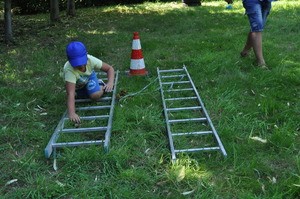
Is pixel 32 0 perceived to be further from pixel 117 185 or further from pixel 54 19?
pixel 117 185

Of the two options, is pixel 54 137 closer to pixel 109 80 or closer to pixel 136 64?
pixel 109 80

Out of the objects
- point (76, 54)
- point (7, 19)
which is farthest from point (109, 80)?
point (7, 19)

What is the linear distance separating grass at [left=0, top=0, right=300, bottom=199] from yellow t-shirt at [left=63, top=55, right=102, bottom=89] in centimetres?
40

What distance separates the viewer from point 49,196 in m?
2.30

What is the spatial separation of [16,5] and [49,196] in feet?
44.5

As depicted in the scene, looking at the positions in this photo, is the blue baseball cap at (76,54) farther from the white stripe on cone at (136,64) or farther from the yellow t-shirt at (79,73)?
the white stripe on cone at (136,64)

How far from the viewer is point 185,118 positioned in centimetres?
349

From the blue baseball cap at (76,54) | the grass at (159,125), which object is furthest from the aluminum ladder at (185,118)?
the blue baseball cap at (76,54)

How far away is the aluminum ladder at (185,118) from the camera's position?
115 inches

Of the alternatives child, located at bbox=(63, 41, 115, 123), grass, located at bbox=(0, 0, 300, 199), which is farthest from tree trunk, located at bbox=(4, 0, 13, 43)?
child, located at bbox=(63, 41, 115, 123)

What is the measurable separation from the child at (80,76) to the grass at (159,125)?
305mm

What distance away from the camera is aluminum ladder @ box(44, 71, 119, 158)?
9.52 feet

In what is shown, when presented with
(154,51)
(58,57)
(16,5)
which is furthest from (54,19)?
(16,5)

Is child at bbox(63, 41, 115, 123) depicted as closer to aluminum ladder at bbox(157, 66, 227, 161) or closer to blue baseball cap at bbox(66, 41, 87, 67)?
blue baseball cap at bbox(66, 41, 87, 67)
